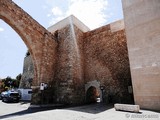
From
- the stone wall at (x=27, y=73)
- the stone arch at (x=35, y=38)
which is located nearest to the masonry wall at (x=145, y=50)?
the stone arch at (x=35, y=38)

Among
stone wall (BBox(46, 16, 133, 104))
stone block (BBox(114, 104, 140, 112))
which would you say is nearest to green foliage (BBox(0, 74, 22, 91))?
stone wall (BBox(46, 16, 133, 104))

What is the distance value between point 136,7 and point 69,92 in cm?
706

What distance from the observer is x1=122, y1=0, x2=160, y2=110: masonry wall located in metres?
7.09

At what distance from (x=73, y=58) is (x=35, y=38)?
3.19m

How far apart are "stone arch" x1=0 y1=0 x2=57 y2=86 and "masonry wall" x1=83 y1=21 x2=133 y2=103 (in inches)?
121

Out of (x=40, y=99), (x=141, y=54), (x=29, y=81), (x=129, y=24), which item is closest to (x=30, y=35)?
(x=40, y=99)

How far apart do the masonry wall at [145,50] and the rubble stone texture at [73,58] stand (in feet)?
8.35

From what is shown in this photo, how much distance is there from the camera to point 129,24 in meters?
8.42

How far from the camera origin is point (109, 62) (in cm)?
1127

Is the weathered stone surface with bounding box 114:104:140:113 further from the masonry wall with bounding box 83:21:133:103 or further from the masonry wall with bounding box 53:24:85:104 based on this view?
the masonry wall with bounding box 53:24:85:104

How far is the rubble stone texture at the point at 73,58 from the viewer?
10.2 metres

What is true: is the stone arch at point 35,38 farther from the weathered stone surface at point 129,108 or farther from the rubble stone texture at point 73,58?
the weathered stone surface at point 129,108

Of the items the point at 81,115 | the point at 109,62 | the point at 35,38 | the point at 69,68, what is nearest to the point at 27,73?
the point at 35,38

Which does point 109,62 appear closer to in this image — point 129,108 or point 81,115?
point 129,108
